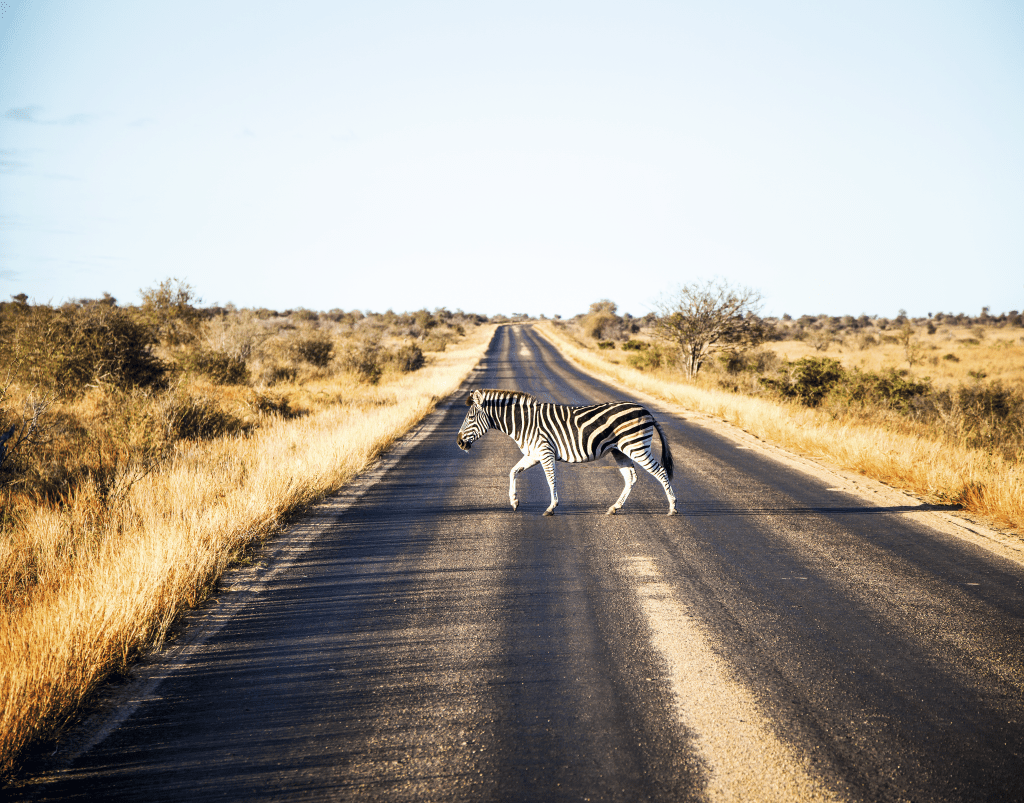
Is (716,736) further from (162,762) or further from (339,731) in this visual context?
(162,762)

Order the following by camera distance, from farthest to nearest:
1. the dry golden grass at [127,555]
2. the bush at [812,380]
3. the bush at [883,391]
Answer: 1. the bush at [812,380]
2. the bush at [883,391]
3. the dry golden grass at [127,555]

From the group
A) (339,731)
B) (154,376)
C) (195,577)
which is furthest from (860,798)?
(154,376)

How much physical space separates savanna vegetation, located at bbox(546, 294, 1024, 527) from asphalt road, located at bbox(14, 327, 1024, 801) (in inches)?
99.4

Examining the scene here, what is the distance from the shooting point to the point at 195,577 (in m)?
5.28

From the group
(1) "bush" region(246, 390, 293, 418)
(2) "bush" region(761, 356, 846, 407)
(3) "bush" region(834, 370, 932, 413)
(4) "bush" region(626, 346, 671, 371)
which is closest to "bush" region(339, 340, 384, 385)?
(1) "bush" region(246, 390, 293, 418)

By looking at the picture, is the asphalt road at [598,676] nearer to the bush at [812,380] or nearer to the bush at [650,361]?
the bush at [812,380]

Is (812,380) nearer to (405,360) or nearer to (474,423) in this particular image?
(474,423)

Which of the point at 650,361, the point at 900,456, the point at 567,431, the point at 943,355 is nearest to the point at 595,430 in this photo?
the point at 567,431

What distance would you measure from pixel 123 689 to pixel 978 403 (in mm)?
21935

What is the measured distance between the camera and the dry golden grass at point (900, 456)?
7875 millimetres

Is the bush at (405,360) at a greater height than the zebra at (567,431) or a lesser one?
greater

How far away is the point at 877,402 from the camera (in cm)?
1941

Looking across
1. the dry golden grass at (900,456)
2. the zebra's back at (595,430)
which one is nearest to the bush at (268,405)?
the zebra's back at (595,430)

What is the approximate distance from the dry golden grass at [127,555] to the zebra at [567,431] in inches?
114
